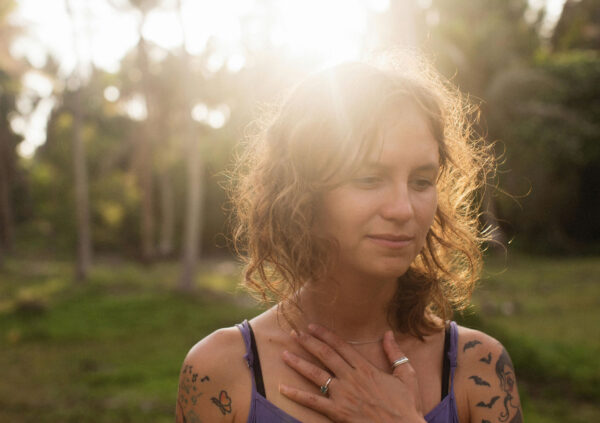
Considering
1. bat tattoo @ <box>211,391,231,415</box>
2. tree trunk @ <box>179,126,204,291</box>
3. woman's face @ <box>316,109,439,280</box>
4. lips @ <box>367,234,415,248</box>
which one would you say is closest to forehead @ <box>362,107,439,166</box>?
woman's face @ <box>316,109,439,280</box>

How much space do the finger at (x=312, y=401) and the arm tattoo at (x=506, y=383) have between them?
0.55 m

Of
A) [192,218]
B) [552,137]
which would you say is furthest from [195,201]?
[552,137]

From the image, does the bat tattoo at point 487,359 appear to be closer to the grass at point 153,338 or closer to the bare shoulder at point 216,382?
the bare shoulder at point 216,382

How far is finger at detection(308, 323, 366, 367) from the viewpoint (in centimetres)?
188

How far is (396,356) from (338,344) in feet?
0.61

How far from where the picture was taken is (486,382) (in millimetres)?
1950

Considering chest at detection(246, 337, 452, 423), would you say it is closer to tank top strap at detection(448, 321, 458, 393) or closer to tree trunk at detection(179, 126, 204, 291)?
tank top strap at detection(448, 321, 458, 393)

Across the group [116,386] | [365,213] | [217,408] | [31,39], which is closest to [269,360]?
[217,408]

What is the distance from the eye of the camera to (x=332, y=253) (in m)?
1.89

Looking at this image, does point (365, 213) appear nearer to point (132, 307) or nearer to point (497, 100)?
point (132, 307)

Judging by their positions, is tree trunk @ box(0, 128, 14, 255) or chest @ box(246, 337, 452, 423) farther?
tree trunk @ box(0, 128, 14, 255)

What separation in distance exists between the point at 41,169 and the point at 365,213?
3416 cm

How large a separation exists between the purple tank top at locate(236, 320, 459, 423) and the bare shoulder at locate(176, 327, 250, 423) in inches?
0.8

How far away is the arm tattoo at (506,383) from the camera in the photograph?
192 cm
